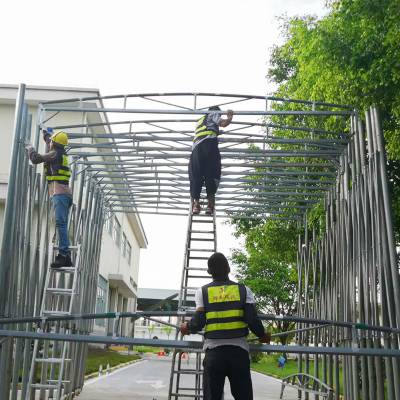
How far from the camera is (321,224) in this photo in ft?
49.3

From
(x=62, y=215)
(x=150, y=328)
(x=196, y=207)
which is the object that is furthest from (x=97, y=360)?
(x=150, y=328)

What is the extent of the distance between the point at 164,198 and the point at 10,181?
666 centimetres

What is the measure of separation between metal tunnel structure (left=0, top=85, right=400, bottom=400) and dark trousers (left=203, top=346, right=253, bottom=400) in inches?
16.7

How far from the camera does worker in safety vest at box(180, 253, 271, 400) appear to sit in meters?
5.09

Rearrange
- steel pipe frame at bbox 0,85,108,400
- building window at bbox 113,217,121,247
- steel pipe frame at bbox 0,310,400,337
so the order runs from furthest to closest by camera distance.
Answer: building window at bbox 113,217,121,247
steel pipe frame at bbox 0,85,108,400
steel pipe frame at bbox 0,310,400,337

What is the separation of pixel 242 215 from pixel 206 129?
662 cm

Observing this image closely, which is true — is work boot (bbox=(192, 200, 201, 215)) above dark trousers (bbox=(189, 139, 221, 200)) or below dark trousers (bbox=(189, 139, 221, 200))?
below

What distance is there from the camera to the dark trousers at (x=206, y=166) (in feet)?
32.1

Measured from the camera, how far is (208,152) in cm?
977

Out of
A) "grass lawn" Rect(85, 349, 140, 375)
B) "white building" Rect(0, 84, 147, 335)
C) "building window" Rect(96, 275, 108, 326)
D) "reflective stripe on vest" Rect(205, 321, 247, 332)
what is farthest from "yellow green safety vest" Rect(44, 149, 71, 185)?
"building window" Rect(96, 275, 108, 326)

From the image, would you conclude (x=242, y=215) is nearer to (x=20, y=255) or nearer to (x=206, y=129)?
(x=206, y=129)

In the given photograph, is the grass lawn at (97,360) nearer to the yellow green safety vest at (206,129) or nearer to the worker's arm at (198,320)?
the yellow green safety vest at (206,129)

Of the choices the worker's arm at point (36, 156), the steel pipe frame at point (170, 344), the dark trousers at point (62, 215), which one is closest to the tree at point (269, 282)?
the dark trousers at point (62, 215)

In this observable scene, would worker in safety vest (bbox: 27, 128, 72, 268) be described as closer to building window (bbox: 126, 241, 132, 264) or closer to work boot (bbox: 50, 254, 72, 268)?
work boot (bbox: 50, 254, 72, 268)
